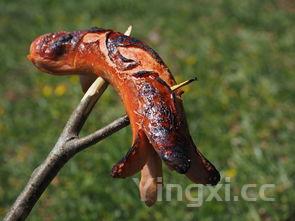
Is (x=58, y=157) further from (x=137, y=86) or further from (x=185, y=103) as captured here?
(x=185, y=103)

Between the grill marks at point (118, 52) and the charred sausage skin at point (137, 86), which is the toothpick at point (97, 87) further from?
the grill marks at point (118, 52)

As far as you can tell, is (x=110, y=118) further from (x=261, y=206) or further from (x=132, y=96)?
(x=132, y=96)

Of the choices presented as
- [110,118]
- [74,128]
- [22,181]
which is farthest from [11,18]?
[74,128]

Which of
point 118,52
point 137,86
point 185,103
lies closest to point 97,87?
point 118,52

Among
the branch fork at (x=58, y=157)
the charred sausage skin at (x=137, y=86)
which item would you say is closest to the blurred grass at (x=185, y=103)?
the branch fork at (x=58, y=157)

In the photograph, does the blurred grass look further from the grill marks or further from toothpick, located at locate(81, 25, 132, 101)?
the grill marks

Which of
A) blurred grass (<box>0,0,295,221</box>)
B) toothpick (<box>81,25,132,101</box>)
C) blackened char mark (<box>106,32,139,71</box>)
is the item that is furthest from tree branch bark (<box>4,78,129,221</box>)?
blurred grass (<box>0,0,295,221</box>)

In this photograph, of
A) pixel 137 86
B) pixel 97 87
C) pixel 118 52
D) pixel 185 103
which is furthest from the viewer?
pixel 185 103
